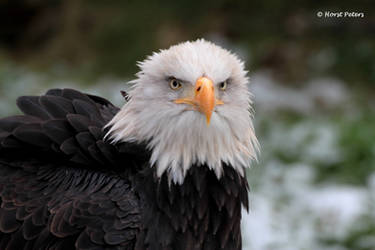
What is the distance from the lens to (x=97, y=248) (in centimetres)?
372

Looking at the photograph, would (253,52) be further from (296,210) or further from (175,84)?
(175,84)

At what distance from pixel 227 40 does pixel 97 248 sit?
802cm

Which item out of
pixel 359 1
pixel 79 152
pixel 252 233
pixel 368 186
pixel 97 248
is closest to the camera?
pixel 97 248

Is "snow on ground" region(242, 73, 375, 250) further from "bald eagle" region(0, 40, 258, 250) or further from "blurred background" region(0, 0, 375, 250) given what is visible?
"bald eagle" region(0, 40, 258, 250)

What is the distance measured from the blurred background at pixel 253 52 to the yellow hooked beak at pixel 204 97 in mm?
4783

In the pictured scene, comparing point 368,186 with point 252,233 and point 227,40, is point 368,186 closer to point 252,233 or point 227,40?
point 252,233

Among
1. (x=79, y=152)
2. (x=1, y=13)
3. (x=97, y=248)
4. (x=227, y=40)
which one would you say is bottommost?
(x=97, y=248)

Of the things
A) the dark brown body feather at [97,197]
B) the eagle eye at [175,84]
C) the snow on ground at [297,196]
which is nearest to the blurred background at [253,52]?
the snow on ground at [297,196]

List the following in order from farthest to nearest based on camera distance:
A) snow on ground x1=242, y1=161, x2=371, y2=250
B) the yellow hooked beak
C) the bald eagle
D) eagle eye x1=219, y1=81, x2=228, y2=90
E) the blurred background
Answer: the blurred background → snow on ground x1=242, y1=161, x2=371, y2=250 → eagle eye x1=219, y1=81, x2=228, y2=90 → the bald eagle → the yellow hooked beak

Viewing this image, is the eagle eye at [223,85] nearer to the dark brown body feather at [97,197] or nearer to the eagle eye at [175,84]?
the eagle eye at [175,84]

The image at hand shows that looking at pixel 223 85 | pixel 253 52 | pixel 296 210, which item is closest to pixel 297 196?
pixel 296 210

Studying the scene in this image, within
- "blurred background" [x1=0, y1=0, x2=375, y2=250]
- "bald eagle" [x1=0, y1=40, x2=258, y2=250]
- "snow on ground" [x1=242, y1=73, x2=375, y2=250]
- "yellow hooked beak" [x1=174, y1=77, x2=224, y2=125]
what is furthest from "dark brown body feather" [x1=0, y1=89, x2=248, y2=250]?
"blurred background" [x1=0, y1=0, x2=375, y2=250]

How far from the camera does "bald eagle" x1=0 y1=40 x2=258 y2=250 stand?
148 inches

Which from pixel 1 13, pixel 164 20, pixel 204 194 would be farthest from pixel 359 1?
pixel 204 194
